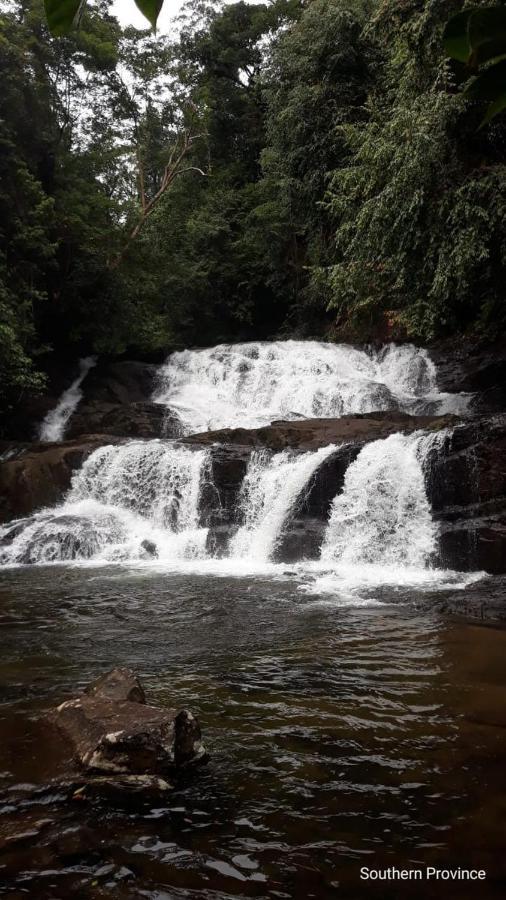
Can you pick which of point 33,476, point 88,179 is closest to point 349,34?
Answer: point 88,179

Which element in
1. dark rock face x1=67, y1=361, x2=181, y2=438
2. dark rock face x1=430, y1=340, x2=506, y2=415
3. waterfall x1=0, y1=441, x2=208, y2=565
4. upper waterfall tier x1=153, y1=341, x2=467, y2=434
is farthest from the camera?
dark rock face x1=67, y1=361, x2=181, y2=438

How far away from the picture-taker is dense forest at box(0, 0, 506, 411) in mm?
10750

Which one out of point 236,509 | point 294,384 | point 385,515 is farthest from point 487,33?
point 294,384

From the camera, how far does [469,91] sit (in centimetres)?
82

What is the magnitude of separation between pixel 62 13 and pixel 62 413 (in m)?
18.8

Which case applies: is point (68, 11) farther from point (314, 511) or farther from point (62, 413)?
point (62, 413)

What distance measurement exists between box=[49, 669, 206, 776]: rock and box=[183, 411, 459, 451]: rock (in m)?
8.45

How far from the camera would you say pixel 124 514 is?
41.1 feet

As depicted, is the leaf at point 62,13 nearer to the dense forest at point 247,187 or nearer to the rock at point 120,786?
the rock at point 120,786

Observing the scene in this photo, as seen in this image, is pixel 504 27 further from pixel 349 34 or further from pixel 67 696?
pixel 349 34

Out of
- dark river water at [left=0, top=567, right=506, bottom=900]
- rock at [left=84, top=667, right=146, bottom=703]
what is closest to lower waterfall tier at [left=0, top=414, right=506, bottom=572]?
dark river water at [left=0, top=567, right=506, bottom=900]

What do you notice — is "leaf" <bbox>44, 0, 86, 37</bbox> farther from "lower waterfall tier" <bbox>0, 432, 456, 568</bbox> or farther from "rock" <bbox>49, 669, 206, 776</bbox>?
"lower waterfall tier" <bbox>0, 432, 456, 568</bbox>

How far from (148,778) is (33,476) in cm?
1104

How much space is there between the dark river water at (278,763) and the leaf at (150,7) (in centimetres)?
272
